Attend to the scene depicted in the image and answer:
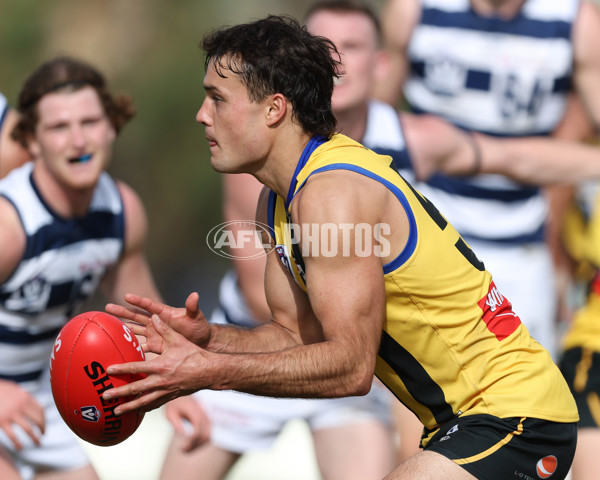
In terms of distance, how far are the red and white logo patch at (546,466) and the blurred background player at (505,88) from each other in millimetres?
2579

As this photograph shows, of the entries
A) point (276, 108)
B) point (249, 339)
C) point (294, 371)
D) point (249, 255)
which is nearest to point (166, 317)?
point (249, 339)

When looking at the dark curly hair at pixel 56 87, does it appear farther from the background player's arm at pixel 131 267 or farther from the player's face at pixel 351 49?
the player's face at pixel 351 49

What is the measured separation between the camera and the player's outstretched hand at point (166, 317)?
329 centimetres

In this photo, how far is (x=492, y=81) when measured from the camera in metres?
6.02

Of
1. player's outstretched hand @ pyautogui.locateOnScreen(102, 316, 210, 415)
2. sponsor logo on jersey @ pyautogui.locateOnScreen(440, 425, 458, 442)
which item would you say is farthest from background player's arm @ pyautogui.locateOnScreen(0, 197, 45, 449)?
sponsor logo on jersey @ pyautogui.locateOnScreen(440, 425, 458, 442)

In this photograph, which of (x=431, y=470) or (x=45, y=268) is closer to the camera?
(x=431, y=470)

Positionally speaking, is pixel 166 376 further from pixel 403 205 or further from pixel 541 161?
pixel 541 161

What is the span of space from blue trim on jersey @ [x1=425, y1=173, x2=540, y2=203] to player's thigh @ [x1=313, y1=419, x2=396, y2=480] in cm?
165

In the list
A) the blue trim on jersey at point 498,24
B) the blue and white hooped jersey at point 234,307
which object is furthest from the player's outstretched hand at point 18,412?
the blue trim on jersey at point 498,24

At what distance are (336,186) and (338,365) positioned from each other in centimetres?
55

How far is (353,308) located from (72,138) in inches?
93.6

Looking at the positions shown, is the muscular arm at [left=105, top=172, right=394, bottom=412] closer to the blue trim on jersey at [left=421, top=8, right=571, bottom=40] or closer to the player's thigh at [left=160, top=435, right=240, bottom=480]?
the player's thigh at [left=160, top=435, right=240, bottom=480]

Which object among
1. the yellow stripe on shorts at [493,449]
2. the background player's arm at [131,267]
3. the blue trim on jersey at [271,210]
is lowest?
the background player's arm at [131,267]

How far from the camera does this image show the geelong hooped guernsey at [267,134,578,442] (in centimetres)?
325
